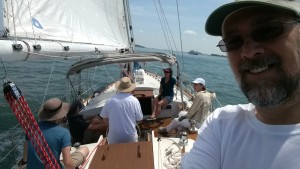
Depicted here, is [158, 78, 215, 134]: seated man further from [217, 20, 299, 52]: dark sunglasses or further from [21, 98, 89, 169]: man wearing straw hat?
[217, 20, 299, 52]: dark sunglasses

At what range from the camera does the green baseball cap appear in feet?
2.60

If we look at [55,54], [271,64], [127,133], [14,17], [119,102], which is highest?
[14,17]

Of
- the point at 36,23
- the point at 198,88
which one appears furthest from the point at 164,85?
the point at 36,23

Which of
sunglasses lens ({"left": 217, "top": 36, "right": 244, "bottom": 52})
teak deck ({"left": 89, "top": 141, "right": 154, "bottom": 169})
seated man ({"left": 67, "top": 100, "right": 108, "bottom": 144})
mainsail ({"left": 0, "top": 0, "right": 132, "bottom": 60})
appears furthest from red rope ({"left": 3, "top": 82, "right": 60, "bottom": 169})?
seated man ({"left": 67, "top": 100, "right": 108, "bottom": 144})

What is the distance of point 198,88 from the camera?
5.26 m

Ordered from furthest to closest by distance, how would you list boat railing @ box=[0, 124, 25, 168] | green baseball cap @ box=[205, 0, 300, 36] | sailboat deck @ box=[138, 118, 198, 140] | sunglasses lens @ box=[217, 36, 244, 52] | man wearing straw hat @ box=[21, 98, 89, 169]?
sailboat deck @ box=[138, 118, 198, 140] < boat railing @ box=[0, 124, 25, 168] < man wearing straw hat @ box=[21, 98, 89, 169] < sunglasses lens @ box=[217, 36, 244, 52] < green baseball cap @ box=[205, 0, 300, 36]

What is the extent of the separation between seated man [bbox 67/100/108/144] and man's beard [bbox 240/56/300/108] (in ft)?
14.7

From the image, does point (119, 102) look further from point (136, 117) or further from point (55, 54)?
point (55, 54)

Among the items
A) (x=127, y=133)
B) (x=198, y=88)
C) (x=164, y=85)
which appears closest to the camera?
(x=127, y=133)

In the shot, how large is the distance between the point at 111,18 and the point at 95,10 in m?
0.94

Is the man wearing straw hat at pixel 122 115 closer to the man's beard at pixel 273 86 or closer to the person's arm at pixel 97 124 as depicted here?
the person's arm at pixel 97 124

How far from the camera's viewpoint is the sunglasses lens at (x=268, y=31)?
876mm

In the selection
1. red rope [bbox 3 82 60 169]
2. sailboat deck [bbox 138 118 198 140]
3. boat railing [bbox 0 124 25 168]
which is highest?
red rope [bbox 3 82 60 169]

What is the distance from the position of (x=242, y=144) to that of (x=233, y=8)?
1.59ft
